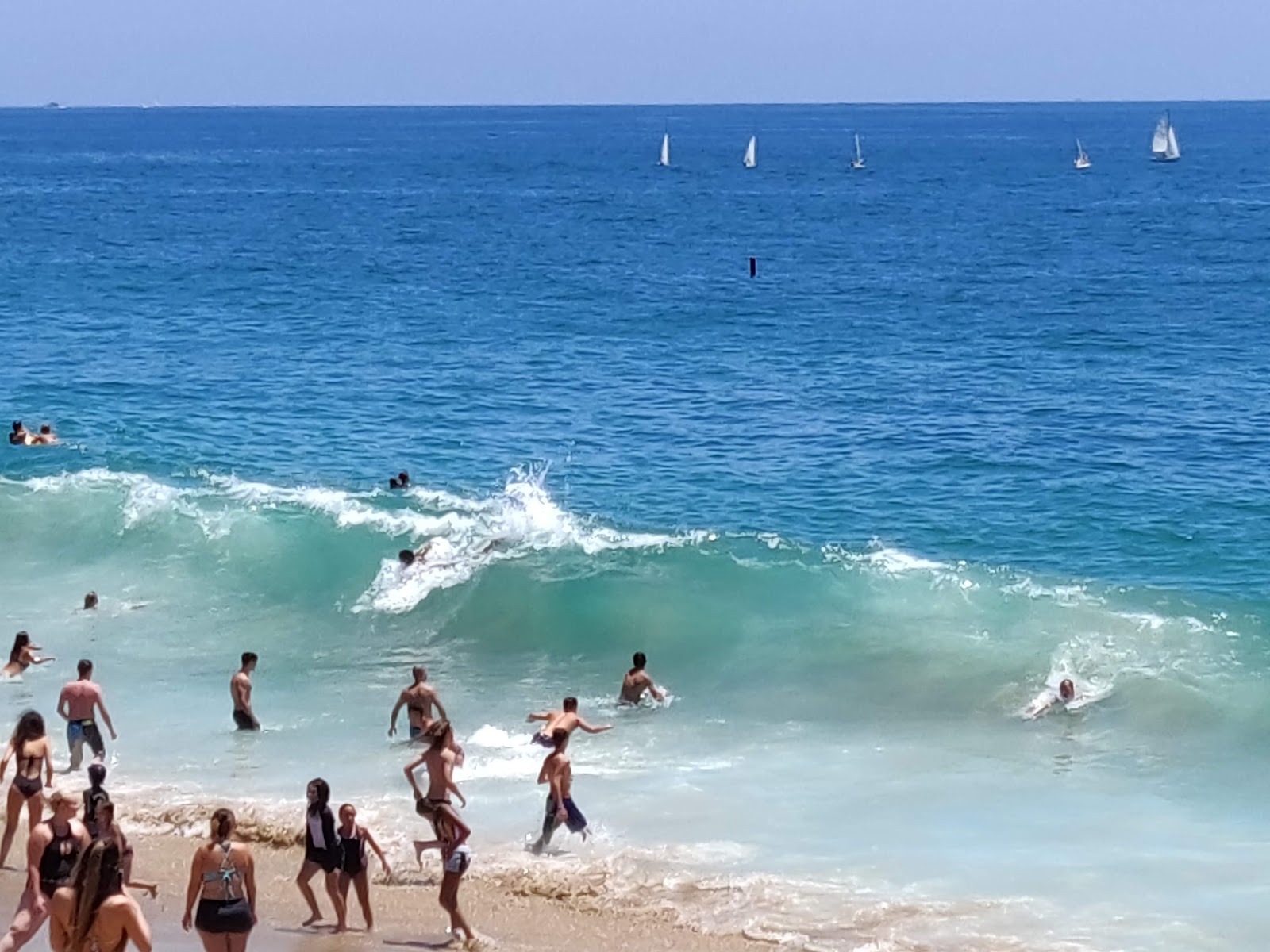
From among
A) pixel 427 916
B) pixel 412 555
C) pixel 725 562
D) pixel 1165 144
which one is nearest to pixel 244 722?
pixel 427 916

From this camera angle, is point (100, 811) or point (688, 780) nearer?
point (100, 811)

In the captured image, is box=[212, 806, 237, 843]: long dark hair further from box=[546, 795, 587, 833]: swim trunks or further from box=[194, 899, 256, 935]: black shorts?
box=[546, 795, 587, 833]: swim trunks

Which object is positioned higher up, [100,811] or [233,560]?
[100,811]

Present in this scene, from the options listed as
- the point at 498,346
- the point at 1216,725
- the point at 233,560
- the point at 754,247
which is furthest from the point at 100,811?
the point at 754,247

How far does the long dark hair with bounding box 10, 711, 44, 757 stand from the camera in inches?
544

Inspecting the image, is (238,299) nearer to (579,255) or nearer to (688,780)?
(579,255)

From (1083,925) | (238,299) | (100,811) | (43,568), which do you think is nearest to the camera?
(100,811)

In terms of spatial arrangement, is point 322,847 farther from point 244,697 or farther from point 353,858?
point 244,697

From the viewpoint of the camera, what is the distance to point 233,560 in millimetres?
26234

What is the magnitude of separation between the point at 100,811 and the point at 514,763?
7.14m

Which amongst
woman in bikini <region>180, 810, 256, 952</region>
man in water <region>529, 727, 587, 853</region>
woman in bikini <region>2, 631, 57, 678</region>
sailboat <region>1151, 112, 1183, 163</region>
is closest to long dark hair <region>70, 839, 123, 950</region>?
woman in bikini <region>180, 810, 256, 952</region>

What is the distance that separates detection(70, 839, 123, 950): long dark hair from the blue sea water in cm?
586

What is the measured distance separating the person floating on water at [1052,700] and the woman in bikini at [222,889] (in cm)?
1084

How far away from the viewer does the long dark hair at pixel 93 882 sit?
9.77 metres
